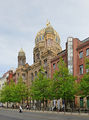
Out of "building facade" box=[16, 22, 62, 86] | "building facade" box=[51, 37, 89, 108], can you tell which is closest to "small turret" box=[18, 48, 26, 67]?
"building facade" box=[16, 22, 62, 86]

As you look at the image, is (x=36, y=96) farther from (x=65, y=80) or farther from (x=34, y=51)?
(x=34, y=51)

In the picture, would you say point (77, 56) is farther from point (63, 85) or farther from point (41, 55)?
point (41, 55)

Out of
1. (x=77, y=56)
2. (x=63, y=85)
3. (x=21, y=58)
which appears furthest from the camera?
(x=21, y=58)

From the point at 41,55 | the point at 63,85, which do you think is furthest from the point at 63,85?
→ the point at 41,55

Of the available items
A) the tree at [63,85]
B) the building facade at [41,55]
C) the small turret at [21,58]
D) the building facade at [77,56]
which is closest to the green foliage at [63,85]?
the tree at [63,85]

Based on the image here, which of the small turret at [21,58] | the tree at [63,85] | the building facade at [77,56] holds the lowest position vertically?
the tree at [63,85]

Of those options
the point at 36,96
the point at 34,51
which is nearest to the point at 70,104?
the point at 36,96

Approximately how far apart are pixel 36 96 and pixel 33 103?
93.1 feet

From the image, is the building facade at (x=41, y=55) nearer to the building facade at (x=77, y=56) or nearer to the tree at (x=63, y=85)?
the building facade at (x=77, y=56)

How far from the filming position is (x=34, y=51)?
107m

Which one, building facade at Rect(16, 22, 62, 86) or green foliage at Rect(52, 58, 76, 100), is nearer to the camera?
green foliage at Rect(52, 58, 76, 100)

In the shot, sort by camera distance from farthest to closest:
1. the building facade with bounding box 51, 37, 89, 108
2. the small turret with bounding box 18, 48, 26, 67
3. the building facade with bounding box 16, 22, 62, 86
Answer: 1. the small turret with bounding box 18, 48, 26, 67
2. the building facade with bounding box 16, 22, 62, 86
3. the building facade with bounding box 51, 37, 89, 108

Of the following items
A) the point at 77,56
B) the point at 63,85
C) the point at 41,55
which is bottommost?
the point at 63,85

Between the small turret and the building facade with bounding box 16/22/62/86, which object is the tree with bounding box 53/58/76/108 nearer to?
the building facade with bounding box 16/22/62/86
